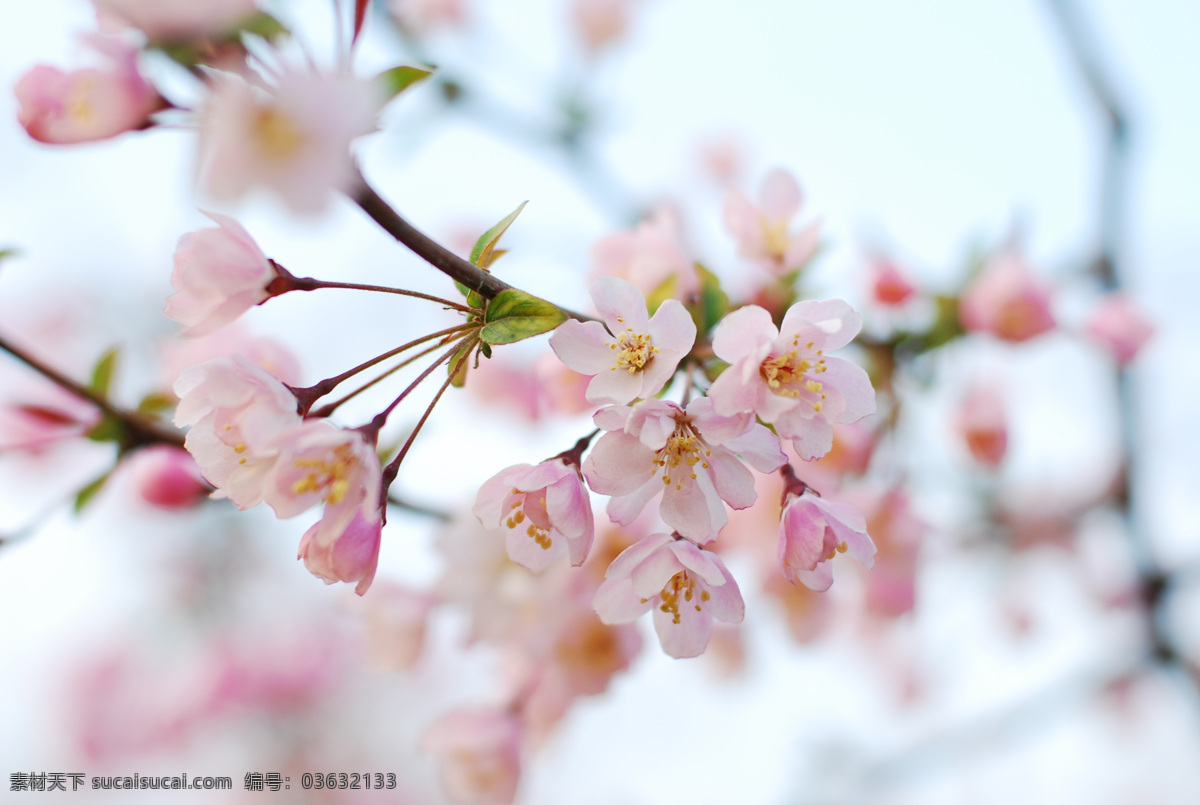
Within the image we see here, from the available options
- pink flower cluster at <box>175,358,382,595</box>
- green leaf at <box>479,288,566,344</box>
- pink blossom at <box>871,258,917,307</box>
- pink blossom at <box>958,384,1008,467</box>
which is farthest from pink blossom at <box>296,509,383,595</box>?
pink blossom at <box>958,384,1008,467</box>

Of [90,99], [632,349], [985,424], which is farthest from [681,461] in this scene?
[985,424]

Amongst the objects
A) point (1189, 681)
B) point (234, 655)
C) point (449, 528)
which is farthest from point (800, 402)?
point (234, 655)

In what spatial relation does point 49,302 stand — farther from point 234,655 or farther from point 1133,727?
point 1133,727

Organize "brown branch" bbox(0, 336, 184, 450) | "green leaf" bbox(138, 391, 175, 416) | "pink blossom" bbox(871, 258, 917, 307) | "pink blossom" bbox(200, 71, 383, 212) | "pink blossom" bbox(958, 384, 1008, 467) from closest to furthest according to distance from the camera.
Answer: "pink blossom" bbox(200, 71, 383, 212)
"brown branch" bbox(0, 336, 184, 450)
"green leaf" bbox(138, 391, 175, 416)
"pink blossom" bbox(871, 258, 917, 307)
"pink blossom" bbox(958, 384, 1008, 467)

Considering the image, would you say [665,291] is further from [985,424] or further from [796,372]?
[985,424]

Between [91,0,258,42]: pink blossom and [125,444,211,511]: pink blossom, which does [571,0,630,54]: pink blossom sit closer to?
[125,444,211,511]: pink blossom

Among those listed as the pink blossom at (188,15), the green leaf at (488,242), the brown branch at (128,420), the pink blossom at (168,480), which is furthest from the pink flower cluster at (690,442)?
the pink blossom at (168,480)
